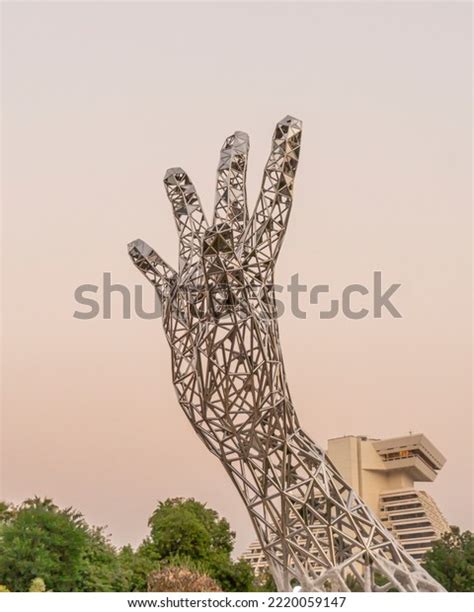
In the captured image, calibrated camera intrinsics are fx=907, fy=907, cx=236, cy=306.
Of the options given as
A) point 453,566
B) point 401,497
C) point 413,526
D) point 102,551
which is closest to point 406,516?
point 413,526

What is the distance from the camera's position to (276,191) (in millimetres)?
14656

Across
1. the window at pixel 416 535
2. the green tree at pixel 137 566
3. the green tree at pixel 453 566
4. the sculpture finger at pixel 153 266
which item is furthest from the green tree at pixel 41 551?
the window at pixel 416 535

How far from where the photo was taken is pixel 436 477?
63.3m

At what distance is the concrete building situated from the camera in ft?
193

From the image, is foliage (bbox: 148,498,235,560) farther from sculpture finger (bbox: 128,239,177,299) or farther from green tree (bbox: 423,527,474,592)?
sculpture finger (bbox: 128,239,177,299)

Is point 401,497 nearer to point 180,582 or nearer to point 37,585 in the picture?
point 180,582

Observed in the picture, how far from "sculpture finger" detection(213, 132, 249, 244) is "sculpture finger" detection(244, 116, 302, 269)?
0.23 m

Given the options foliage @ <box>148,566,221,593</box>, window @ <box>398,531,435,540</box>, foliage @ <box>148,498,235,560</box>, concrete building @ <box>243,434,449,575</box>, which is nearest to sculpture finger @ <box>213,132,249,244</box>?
foliage @ <box>148,566,221,593</box>

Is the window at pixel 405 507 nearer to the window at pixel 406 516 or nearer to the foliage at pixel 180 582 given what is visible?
the window at pixel 406 516

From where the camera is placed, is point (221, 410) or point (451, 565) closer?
point (221, 410)

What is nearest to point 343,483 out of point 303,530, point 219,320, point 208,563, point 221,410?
point 303,530

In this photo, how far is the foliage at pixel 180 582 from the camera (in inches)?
649
